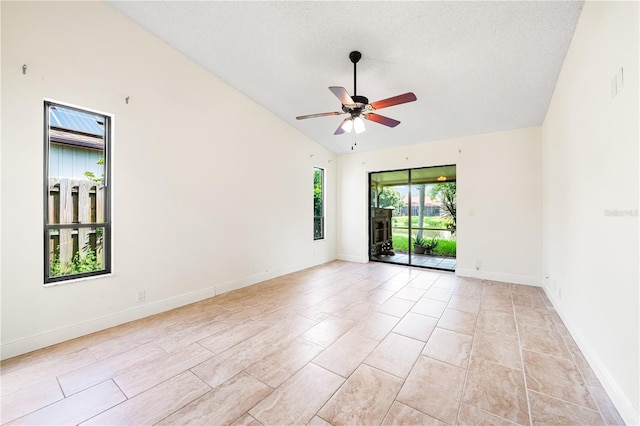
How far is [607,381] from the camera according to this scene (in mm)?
1865

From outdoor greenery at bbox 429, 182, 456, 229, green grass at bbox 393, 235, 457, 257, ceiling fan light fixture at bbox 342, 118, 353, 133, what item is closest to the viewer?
ceiling fan light fixture at bbox 342, 118, 353, 133

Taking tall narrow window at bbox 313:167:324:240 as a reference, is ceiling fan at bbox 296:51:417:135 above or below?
above

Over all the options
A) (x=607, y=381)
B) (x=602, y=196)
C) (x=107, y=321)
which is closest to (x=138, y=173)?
(x=107, y=321)

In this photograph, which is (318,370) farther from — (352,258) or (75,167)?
(352,258)

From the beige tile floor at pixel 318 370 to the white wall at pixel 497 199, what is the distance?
1.39m

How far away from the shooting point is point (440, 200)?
595cm

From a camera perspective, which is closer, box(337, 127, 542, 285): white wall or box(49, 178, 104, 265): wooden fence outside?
box(49, 178, 104, 265): wooden fence outside

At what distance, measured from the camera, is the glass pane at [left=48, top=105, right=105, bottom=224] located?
8.86 feet

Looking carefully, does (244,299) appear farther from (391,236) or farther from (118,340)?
(391,236)

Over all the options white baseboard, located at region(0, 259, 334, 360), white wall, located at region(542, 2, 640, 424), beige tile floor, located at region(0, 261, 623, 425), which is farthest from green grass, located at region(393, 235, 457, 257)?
white baseboard, located at region(0, 259, 334, 360)

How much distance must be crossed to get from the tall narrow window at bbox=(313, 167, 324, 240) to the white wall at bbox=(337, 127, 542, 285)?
135cm

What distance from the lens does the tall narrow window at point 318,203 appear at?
20.6 feet

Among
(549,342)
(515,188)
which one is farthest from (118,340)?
(515,188)

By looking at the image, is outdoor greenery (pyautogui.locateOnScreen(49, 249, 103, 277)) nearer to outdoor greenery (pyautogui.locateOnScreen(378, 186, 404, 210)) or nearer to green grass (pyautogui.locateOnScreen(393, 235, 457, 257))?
outdoor greenery (pyautogui.locateOnScreen(378, 186, 404, 210))
